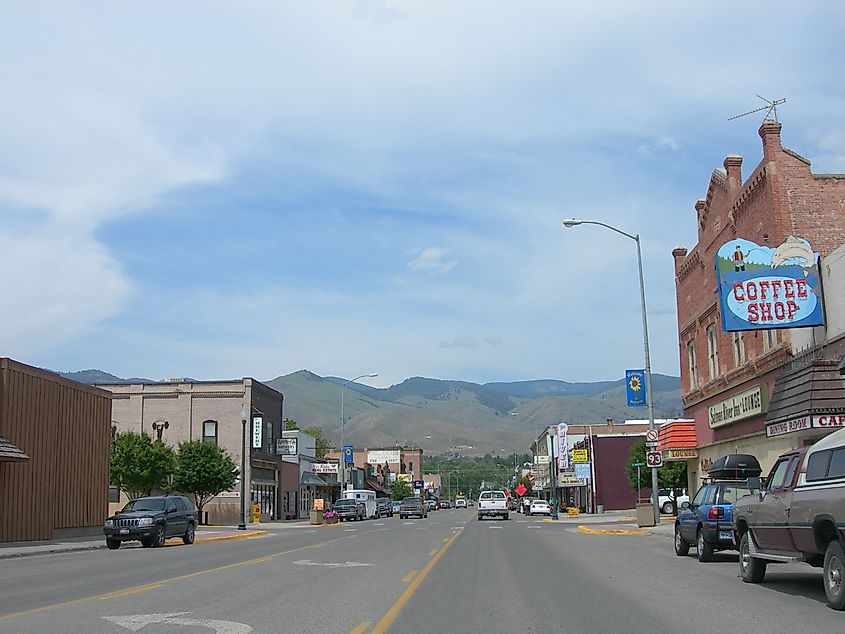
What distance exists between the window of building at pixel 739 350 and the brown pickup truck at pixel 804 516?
1720cm

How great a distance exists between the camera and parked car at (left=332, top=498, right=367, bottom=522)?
6569cm

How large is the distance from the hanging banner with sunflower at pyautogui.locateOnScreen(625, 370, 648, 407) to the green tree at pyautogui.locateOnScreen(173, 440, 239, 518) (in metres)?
29.4

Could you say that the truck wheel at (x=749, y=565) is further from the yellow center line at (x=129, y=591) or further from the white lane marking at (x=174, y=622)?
the yellow center line at (x=129, y=591)

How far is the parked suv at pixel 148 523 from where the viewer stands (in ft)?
94.6

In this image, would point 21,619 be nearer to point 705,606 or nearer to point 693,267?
point 705,606

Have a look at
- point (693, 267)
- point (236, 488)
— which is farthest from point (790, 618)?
point (236, 488)

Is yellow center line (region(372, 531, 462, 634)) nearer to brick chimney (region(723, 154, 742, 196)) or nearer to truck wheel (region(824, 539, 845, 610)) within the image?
truck wheel (region(824, 539, 845, 610))

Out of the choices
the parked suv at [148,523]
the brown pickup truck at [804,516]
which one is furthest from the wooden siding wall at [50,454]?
the brown pickup truck at [804,516]

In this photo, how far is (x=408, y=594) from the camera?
14141 mm

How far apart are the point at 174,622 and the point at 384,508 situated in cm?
7473

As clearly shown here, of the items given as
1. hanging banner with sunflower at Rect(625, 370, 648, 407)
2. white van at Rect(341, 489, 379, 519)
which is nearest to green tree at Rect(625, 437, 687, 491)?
white van at Rect(341, 489, 379, 519)

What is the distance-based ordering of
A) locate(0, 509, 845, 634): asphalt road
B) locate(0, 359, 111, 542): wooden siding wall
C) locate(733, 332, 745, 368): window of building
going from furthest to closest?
locate(733, 332, 745, 368): window of building
locate(0, 359, 111, 542): wooden siding wall
locate(0, 509, 845, 634): asphalt road

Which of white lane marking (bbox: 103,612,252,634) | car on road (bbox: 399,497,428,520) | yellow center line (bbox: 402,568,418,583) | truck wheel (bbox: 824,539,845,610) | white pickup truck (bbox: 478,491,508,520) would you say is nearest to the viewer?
white lane marking (bbox: 103,612,252,634)

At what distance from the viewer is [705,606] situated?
12.6m
